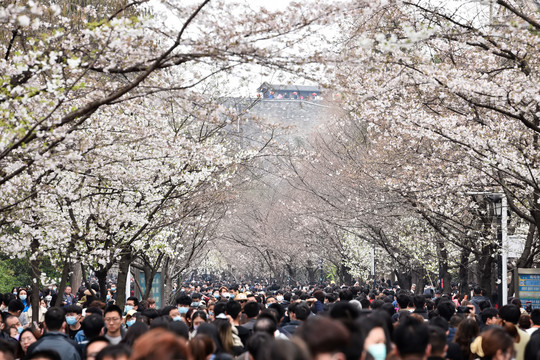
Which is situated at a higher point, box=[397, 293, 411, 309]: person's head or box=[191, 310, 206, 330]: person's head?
box=[397, 293, 411, 309]: person's head

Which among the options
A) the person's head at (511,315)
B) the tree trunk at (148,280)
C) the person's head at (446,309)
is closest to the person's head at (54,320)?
the person's head at (511,315)

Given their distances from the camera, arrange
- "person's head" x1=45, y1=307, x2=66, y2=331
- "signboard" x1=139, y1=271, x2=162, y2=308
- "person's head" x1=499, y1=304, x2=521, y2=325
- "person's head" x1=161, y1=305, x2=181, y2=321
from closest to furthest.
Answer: "person's head" x1=45, y1=307, x2=66, y2=331 → "person's head" x1=499, y1=304, x2=521, y2=325 → "person's head" x1=161, y1=305, x2=181, y2=321 → "signboard" x1=139, y1=271, x2=162, y2=308

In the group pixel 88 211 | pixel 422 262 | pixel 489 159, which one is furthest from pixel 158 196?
pixel 422 262

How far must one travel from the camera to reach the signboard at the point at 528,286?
655 inches

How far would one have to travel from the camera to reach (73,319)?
11656 millimetres

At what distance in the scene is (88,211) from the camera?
674 inches

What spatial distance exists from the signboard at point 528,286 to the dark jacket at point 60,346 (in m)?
11.4

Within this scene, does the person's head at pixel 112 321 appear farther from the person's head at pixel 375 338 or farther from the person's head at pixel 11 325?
the person's head at pixel 375 338

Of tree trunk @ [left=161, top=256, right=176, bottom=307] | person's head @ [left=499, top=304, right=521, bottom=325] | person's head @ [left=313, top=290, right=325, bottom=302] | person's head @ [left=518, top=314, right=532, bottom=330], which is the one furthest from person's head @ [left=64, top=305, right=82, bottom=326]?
tree trunk @ [left=161, top=256, right=176, bottom=307]

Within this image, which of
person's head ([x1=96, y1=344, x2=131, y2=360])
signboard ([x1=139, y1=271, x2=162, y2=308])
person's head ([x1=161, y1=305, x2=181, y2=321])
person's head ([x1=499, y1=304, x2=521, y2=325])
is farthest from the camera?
signboard ([x1=139, y1=271, x2=162, y2=308])

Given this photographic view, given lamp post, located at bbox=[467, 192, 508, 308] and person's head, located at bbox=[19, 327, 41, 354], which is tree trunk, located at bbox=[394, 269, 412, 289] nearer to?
lamp post, located at bbox=[467, 192, 508, 308]

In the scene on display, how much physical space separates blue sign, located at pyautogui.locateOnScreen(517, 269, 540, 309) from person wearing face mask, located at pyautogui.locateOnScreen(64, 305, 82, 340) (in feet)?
31.9

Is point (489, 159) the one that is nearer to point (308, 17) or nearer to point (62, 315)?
point (308, 17)

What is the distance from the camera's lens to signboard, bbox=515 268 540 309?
1664 cm
